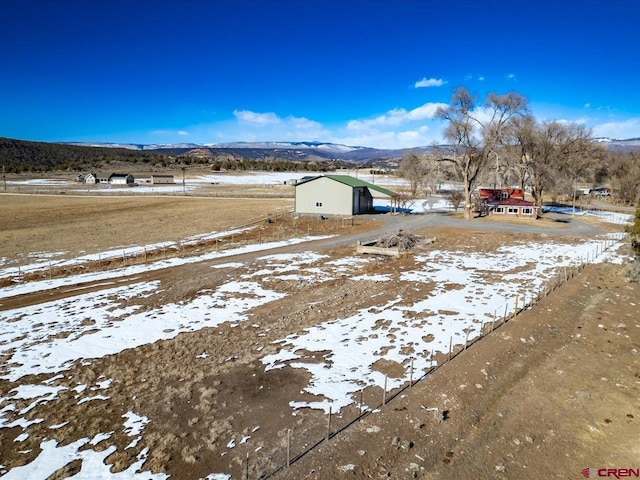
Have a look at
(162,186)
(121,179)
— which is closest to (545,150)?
(162,186)

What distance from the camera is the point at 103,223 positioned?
3803 centimetres

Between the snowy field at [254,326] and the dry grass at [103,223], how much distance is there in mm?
9710

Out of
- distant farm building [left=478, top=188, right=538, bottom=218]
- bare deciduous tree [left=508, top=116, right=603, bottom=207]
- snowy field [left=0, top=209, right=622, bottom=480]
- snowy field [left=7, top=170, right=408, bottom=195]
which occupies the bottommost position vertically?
snowy field [left=0, top=209, right=622, bottom=480]

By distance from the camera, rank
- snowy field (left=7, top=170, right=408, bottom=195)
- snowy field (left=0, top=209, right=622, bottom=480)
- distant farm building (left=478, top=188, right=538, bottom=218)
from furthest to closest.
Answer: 1. snowy field (left=7, top=170, right=408, bottom=195)
2. distant farm building (left=478, top=188, right=538, bottom=218)
3. snowy field (left=0, top=209, right=622, bottom=480)

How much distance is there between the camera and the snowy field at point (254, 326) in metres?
8.35

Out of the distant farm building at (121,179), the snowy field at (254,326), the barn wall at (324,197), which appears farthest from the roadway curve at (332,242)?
the distant farm building at (121,179)

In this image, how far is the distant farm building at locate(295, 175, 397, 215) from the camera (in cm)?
4084

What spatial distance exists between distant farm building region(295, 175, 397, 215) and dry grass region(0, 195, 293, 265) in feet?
15.3

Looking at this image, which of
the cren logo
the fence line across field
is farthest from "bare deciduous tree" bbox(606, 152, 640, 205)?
the cren logo

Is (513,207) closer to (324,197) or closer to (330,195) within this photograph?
(330,195)

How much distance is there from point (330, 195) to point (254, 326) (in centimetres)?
2980

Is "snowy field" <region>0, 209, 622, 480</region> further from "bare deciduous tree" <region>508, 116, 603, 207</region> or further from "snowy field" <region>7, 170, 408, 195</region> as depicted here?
"snowy field" <region>7, 170, 408, 195</region>

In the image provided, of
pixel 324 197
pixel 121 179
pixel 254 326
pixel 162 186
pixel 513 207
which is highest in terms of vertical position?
pixel 121 179

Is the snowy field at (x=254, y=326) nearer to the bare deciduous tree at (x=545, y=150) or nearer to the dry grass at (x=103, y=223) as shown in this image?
the dry grass at (x=103, y=223)
